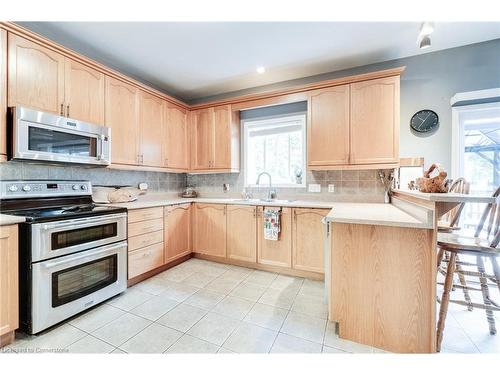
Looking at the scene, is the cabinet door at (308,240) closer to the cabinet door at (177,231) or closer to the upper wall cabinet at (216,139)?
the upper wall cabinet at (216,139)

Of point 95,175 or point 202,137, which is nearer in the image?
point 95,175

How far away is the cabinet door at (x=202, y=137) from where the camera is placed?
11.2ft

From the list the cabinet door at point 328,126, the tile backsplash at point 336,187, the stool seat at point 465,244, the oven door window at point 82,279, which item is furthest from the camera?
the tile backsplash at point 336,187

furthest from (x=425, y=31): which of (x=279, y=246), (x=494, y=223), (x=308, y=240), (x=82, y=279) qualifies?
(x=82, y=279)

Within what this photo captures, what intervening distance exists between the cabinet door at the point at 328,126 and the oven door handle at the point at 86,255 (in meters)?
2.34

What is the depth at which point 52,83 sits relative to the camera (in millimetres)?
1967

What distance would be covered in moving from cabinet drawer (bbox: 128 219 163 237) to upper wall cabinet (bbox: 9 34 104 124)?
117cm

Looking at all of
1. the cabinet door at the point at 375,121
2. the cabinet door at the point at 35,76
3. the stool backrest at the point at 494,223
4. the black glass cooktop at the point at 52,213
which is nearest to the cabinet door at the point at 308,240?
the cabinet door at the point at 375,121

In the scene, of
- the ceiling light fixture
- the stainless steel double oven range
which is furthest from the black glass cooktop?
the ceiling light fixture

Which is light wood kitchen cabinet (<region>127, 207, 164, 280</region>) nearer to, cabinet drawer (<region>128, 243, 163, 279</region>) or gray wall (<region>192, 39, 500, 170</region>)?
cabinet drawer (<region>128, 243, 163, 279</region>)

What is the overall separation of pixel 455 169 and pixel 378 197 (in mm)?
804

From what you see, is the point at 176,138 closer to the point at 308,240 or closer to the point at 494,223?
the point at 308,240

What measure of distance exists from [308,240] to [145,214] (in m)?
1.89

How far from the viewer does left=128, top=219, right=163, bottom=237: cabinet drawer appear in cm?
236
